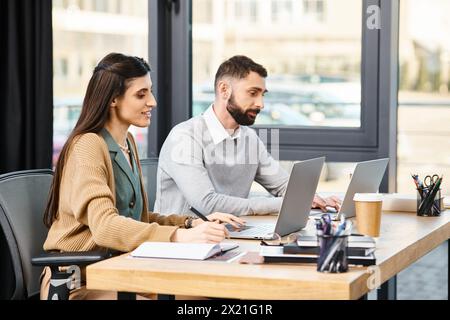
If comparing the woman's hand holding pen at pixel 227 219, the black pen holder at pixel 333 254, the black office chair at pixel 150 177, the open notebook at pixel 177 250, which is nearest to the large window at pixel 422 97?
the black office chair at pixel 150 177

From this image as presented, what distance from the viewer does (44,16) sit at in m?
3.71

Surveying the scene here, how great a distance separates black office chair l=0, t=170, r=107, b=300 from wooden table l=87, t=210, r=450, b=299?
13.3 inches

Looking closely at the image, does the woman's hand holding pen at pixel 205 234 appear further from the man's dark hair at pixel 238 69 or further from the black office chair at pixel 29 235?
the man's dark hair at pixel 238 69

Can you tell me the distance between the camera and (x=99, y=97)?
2.83 metres

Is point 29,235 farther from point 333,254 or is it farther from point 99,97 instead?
point 333,254

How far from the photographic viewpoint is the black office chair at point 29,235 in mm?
2549

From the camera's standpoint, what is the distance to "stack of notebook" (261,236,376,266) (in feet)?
7.00

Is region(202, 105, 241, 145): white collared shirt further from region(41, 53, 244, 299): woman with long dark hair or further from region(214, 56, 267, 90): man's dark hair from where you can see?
region(41, 53, 244, 299): woman with long dark hair

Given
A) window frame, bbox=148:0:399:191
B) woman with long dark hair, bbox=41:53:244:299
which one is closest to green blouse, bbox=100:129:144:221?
woman with long dark hair, bbox=41:53:244:299

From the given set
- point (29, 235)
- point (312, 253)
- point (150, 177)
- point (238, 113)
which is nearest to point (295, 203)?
point (312, 253)

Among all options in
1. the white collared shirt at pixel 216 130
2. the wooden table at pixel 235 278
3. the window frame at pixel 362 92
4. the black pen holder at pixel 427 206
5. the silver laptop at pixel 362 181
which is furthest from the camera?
the window frame at pixel 362 92

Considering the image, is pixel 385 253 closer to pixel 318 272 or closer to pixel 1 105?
pixel 318 272
